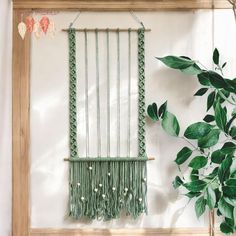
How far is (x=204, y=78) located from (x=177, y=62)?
0.45 feet

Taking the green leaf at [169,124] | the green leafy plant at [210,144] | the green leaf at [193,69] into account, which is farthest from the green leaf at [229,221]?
the green leaf at [193,69]

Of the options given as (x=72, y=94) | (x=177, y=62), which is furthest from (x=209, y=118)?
(x=72, y=94)

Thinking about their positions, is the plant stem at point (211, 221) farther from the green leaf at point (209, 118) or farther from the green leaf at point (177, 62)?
the green leaf at point (177, 62)

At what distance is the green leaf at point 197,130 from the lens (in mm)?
1735

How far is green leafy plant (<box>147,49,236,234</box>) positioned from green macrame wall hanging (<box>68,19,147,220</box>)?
0.16 meters

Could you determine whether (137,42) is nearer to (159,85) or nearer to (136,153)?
(159,85)

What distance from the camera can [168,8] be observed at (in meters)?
1.86

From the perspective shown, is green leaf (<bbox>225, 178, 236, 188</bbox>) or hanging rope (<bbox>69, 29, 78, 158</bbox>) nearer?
green leaf (<bbox>225, 178, 236, 188</bbox>)

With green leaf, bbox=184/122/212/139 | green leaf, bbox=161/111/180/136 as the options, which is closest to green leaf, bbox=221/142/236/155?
green leaf, bbox=184/122/212/139

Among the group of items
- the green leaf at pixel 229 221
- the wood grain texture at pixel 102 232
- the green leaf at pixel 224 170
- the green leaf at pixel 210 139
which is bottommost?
the wood grain texture at pixel 102 232

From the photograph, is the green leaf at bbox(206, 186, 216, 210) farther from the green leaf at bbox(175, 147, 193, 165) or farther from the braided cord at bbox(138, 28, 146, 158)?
the braided cord at bbox(138, 28, 146, 158)

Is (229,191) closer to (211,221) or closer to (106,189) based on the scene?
(211,221)

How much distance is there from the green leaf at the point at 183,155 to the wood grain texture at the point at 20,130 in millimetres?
707

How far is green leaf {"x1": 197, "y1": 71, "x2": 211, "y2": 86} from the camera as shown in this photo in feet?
5.59
